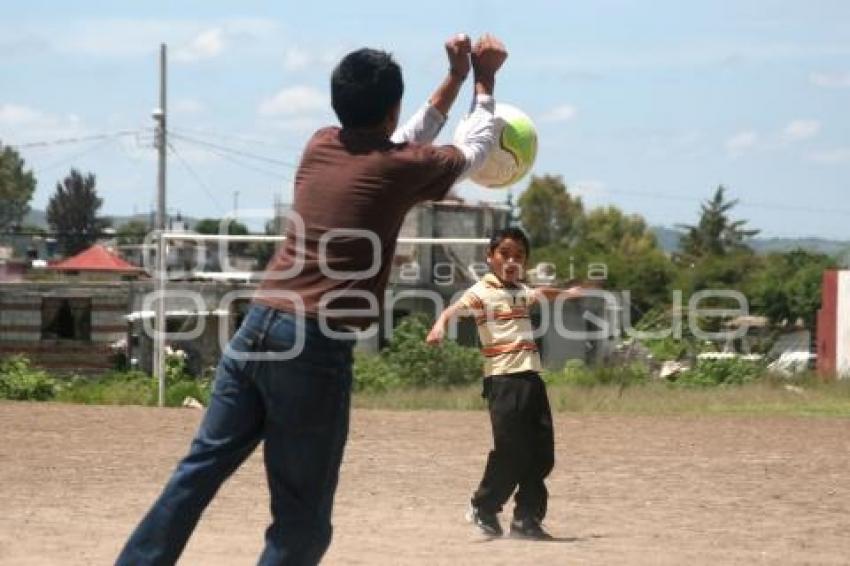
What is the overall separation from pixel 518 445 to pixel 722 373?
19.8 metres

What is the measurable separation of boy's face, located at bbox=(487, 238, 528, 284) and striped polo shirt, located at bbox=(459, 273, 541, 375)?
57 mm

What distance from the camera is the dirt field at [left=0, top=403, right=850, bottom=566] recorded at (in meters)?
8.25

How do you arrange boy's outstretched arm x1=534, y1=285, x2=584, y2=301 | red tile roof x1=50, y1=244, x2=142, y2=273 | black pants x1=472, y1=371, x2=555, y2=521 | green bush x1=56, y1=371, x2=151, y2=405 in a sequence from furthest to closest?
red tile roof x1=50, y1=244, x2=142, y2=273 < green bush x1=56, y1=371, x2=151, y2=405 < boy's outstretched arm x1=534, y1=285, x2=584, y2=301 < black pants x1=472, y1=371, x2=555, y2=521

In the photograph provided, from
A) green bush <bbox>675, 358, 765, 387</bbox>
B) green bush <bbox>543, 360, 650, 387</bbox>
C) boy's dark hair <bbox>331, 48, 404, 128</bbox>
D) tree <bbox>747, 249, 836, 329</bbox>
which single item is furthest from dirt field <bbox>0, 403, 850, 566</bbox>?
tree <bbox>747, 249, 836, 329</bbox>

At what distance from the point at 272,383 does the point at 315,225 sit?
0.52m

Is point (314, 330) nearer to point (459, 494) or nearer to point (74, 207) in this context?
point (459, 494)

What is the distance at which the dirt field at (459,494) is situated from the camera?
325 inches

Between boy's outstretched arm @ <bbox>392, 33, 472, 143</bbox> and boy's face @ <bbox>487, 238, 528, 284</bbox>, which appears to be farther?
boy's face @ <bbox>487, 238, 528, 284</bbox>

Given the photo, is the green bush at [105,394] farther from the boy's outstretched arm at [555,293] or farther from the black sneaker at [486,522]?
the black sneaker at [486,522]

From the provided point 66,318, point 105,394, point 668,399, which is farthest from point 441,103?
point 66,318

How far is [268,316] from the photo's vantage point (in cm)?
523

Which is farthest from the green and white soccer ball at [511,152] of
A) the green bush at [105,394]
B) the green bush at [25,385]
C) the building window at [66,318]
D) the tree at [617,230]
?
the tree at [617,230]

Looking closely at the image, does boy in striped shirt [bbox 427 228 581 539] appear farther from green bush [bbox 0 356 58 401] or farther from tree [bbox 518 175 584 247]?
tree [bbox 518 175 584 247]

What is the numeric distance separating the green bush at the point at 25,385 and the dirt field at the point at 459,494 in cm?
630
